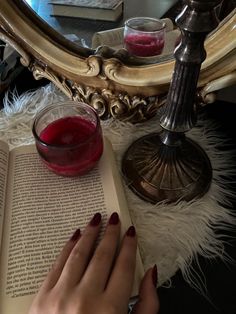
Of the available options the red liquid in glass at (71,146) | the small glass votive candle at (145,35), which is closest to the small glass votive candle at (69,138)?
the red liquid in glass at (71,146)

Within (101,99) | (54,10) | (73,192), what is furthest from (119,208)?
(54,10)

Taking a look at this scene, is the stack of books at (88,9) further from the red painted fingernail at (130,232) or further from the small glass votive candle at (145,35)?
the red painted fingernail at (130,232)

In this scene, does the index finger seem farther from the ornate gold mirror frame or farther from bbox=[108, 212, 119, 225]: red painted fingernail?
the ornate gold mirror frame

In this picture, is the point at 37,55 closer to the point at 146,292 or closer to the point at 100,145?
the point at 100,145

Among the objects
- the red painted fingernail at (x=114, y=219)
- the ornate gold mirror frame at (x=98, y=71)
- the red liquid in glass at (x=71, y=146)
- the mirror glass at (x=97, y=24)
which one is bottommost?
the red painted fingernail at (x=114, y=219)

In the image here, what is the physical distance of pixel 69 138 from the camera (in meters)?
0.47

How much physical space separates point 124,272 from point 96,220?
70mm

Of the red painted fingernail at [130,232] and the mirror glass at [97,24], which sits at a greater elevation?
the mirror glass at [97,24]

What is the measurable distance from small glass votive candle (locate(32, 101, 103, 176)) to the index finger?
0.11 metres

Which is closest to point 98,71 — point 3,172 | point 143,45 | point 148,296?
point 143,45

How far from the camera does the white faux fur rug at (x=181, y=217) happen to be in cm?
42

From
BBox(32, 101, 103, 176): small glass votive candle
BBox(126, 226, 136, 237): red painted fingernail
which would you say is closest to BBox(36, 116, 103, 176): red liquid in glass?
BBox(32, 101, 103, 176): small glass votive candle

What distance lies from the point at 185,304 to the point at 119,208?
13cm

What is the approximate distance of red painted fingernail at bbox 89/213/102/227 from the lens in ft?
1.31
